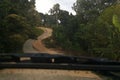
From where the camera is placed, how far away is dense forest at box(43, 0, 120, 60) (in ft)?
79.1

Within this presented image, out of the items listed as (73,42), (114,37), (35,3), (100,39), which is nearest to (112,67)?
(114,37)

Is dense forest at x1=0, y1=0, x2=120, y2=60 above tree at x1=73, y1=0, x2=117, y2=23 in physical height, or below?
below

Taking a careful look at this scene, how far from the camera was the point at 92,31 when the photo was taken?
30.3 meters

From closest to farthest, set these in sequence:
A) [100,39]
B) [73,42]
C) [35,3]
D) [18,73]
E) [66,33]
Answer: [18,73]
[100,39]
[73,42]
[66,33]
[35,3]

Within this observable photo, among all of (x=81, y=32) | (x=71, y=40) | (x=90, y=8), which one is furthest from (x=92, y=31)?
(x=90, y=8)

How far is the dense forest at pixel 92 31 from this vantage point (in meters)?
24.1

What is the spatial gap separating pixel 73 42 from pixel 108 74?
34683 millimetres

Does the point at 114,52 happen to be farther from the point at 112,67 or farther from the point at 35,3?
the point at 35,3

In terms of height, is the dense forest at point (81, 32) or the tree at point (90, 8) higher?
the tree at point (90, 8)

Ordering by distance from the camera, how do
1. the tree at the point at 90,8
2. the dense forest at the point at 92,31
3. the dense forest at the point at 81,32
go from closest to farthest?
the dense forest at the point at 92,31 < the dense forest at the point at 81,32 < the tree at the point at 90,8

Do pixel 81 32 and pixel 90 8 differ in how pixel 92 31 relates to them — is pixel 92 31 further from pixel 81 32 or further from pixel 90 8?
pixel 90 8

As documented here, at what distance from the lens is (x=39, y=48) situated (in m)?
40.3

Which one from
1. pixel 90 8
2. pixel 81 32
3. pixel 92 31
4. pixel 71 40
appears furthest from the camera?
pixel 90 8

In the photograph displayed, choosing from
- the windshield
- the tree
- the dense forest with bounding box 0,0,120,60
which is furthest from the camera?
the tree
